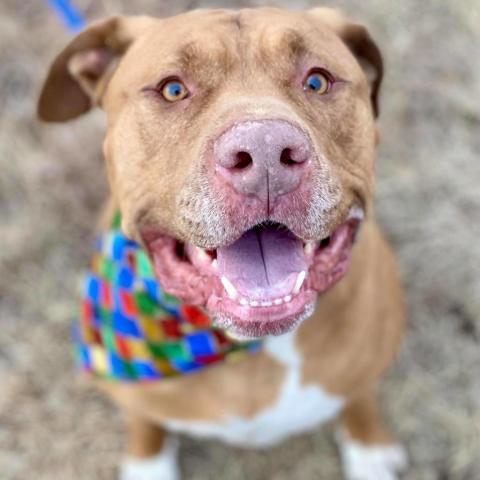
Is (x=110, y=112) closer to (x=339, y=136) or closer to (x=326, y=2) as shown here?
(x=339, y=136)

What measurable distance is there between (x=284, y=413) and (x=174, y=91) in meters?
0.99

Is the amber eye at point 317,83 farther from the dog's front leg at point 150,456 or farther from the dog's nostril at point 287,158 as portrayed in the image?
the dog's front leg at point 150,456

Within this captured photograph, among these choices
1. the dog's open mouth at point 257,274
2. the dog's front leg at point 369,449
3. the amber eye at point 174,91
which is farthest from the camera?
the dog's front leg at point 369,449

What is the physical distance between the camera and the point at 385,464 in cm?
327

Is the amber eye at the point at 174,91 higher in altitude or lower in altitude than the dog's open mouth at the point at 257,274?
higher

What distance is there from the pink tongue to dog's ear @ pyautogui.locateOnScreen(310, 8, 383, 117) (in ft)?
1.89

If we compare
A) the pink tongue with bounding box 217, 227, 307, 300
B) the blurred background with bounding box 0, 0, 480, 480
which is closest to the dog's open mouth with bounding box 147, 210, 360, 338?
the pink tongue with bounding box 217, 227, 307, 300

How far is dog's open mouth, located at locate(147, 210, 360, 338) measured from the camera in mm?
2064

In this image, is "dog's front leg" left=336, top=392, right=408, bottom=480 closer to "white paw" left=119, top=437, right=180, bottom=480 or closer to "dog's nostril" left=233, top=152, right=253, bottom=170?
"white paw" left=119, top=437, right=180, bottom=480

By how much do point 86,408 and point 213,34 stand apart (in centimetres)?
178

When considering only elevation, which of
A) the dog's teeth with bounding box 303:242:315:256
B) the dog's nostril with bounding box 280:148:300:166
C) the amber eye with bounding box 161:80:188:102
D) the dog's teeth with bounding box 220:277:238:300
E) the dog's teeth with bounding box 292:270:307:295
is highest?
the dog's nostril with bounding box 280:148:300:166

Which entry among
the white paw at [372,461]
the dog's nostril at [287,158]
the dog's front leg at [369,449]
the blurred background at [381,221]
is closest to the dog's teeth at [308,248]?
the dog's nostril at [287,158]

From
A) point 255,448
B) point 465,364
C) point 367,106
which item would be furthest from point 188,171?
point 465,364

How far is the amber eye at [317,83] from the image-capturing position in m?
2.19
